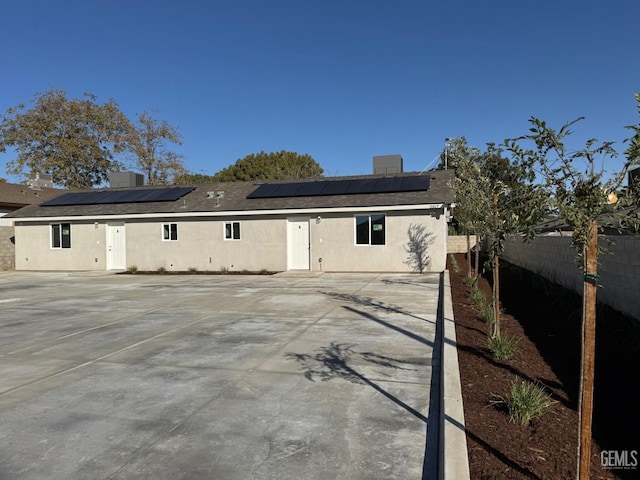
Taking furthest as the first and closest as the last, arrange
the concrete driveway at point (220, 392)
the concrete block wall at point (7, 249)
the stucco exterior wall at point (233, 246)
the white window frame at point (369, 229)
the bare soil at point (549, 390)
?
the concrete block wall at point (7, 249)
the white window frame at point (369, 229)
the stucco exterior wall at point (233, 246)
the concrete driveway at point (220, 392)
the bare soil at point (549, 390)

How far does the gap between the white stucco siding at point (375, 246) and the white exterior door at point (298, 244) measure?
15.5 inches

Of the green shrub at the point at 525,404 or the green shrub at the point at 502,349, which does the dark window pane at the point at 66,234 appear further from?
the green shrub at the point at 525,404

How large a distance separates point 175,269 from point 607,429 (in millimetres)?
19413

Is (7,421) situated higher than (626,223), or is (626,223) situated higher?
(626,223)

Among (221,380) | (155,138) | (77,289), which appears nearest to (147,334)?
(221,380)

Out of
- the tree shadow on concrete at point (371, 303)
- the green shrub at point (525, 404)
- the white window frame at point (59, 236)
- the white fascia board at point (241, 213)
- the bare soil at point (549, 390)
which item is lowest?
the tree shadow on concrete at point (371, 303)

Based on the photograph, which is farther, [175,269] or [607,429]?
[175,269]

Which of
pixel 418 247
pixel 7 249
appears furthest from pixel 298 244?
pixel 7 249

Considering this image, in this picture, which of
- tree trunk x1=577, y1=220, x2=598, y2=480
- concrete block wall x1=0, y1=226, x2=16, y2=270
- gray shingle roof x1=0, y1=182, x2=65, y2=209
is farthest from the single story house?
tree trunk x1=577, y1=220, x2=598, y2=480

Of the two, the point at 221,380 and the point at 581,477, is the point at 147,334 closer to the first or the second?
the point at 221,380

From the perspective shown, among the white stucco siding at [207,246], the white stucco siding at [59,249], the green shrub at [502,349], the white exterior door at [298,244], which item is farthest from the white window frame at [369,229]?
the white stucco siding at [59,249]

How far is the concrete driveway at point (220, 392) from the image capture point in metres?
3.47

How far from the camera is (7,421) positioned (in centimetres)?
426

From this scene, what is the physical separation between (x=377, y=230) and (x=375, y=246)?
2.19 feet
